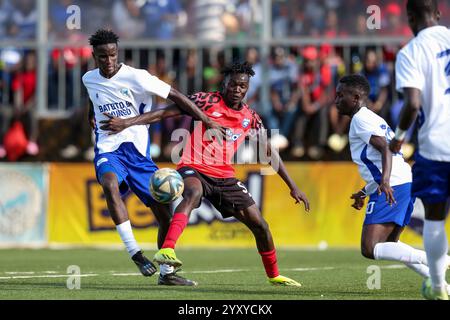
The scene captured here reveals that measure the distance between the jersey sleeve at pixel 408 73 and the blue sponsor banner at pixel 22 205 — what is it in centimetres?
1224

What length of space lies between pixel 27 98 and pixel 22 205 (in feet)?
8.50

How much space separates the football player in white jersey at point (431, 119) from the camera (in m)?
8.30

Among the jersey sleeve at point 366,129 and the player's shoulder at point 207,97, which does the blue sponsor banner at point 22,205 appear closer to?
the player's shoulder at point 207,97

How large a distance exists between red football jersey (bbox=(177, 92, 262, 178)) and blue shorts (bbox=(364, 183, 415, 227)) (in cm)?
167

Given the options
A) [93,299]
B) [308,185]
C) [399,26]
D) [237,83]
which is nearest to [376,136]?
[237,83]

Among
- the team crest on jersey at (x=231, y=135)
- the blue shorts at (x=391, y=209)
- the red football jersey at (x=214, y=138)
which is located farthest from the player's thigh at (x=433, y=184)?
the team crest on jersey at (x=231, y=135)

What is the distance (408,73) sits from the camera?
823cm

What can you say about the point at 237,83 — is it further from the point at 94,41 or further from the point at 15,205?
the point at 15,205

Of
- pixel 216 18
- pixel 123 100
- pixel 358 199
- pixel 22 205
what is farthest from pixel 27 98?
pixel 358 199

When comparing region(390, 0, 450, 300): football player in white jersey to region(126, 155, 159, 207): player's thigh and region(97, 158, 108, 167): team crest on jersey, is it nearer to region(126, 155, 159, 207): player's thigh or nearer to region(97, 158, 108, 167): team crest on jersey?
region(126, 155, 159, 207): player's thigh

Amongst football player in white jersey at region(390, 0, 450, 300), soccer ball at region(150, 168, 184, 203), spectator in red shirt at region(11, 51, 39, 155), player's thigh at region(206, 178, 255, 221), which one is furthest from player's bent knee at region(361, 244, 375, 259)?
spectator in red shirt at region(11, 51, 39, 155)

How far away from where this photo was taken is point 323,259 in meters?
15.8

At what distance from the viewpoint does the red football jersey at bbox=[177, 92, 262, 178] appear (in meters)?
11.1
